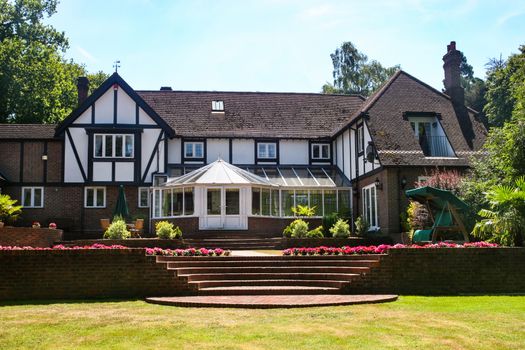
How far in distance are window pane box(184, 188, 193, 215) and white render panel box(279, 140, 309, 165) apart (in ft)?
20.2

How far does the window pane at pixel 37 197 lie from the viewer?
29641 millimetres

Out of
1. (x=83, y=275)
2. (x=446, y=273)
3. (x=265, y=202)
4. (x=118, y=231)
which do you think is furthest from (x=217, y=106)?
(x=446, y=273)

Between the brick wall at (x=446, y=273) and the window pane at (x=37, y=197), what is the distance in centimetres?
2055

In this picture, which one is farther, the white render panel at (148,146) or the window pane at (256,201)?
the white render panel at (148,146)

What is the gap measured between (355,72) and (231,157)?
26.3m

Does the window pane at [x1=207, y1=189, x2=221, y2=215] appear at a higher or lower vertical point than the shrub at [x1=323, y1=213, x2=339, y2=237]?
higher

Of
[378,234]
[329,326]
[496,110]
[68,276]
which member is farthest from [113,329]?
[496,110]

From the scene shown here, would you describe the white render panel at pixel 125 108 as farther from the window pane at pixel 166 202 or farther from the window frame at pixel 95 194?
the window pane at pixel 166 202

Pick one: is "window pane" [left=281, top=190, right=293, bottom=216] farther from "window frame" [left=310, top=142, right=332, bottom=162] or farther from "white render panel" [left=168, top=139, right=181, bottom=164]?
"white render panel" [left=168, top=139, right=181, bottom=164]

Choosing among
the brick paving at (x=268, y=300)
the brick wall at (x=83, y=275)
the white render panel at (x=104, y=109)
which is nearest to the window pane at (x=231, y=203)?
the white render panel at (x=104, y=109)

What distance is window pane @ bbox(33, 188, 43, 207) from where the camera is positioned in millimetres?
29641

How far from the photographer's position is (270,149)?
32250mm

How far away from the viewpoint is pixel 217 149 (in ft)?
104

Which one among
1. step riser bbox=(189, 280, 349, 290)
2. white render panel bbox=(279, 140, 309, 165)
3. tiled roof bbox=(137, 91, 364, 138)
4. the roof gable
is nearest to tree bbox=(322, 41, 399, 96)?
tiled roof bbox=(137, 91, 364, 138)
